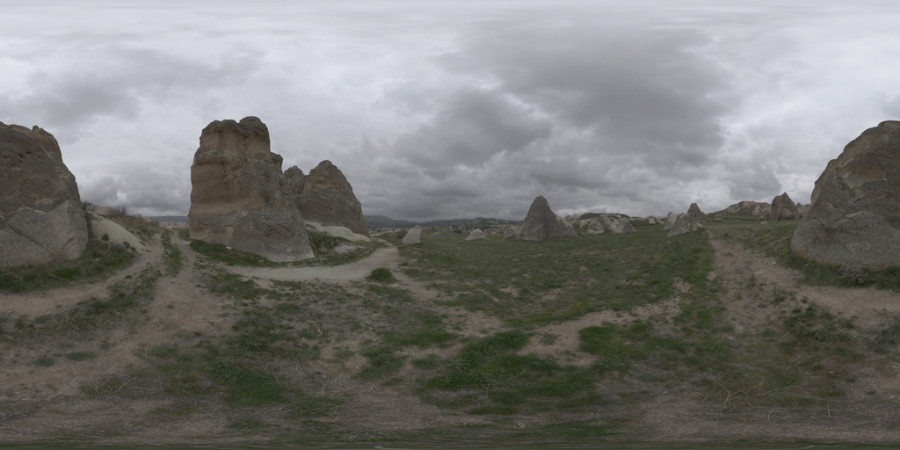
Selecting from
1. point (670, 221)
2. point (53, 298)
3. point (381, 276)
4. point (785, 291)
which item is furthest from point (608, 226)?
point (53, 298)

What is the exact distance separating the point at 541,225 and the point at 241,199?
2223cm

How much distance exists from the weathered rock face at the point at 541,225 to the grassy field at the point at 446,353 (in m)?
18.4

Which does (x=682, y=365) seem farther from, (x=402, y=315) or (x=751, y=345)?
(x=402, y=315)

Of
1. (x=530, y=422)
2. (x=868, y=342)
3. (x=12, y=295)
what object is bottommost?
(x=530, y=422)

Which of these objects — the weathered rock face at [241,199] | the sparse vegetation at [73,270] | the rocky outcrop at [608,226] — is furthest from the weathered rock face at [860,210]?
the sparse vegetation at [73,270]

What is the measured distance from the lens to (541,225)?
37781mm

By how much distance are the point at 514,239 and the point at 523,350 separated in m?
27.2

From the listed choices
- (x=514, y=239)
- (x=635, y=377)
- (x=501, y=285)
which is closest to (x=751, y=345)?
(x=635, y=377)

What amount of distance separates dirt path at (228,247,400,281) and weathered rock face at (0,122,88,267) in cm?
560

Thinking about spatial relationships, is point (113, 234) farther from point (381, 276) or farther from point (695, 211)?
point (695, 211)

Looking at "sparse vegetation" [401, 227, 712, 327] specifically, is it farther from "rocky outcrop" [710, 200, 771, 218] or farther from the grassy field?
"rocky outcrop" [710, 200, 771, 218]

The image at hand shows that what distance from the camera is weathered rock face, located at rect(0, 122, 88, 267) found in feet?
50.2

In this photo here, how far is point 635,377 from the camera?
34.4ft

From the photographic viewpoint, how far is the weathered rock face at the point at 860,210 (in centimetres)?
1557
